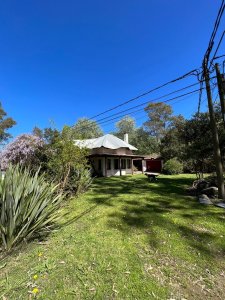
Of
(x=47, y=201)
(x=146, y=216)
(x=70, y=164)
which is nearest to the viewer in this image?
(x=47, y=201)

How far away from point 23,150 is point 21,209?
371 inches

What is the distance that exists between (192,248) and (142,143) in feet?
127

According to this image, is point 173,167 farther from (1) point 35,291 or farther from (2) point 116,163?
(1) point 35,291

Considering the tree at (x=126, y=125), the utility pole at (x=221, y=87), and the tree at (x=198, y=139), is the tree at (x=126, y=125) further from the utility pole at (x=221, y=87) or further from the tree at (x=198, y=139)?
the utility pole at (x=221, y=87)

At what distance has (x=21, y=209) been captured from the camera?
163 inches

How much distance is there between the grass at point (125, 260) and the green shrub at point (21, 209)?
0.34 metres

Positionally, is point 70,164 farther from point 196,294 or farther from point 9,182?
point 196,294

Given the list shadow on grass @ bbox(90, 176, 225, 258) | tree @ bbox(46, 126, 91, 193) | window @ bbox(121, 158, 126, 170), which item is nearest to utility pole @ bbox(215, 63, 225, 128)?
shadow on grass @ bbox(90, 176, 225, 258)

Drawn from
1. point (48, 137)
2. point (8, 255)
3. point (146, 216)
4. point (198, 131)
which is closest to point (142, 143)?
point (198, 131)

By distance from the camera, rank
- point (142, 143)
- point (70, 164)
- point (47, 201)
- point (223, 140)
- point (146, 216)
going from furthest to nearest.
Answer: point (142, 143)
point (223, 140)
point (70, 164)
point (146, 216)
point (47, 201)

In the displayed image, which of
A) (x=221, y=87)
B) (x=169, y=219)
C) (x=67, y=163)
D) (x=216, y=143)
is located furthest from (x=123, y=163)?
(x=169, y=219)

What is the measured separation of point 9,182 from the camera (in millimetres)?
4336

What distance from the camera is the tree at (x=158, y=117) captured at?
136 ft

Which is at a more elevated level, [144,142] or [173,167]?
[144,142]
